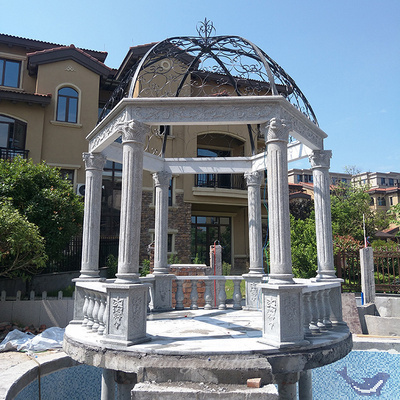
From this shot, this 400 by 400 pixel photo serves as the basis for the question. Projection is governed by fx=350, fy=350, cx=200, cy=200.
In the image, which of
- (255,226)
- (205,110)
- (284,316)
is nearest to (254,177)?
(255,226)

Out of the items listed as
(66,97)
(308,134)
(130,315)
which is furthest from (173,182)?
(130,315)

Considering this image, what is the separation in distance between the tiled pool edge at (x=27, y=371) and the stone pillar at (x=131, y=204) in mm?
2631

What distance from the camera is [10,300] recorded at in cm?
1196

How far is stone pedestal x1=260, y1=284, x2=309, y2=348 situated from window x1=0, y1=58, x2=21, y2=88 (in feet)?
65.1

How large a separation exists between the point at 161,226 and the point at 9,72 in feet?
52.6

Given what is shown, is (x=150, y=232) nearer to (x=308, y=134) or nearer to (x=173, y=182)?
(x=173, y=182)

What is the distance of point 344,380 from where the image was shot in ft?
26.4

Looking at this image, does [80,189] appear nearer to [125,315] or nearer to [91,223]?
[91,223]

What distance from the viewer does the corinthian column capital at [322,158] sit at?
776 centimetres

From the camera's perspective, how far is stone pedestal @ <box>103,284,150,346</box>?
5348 mm

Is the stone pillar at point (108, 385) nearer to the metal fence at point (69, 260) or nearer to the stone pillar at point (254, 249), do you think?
the stone pillar at point (254, 249)

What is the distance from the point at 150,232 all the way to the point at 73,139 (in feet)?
21.7

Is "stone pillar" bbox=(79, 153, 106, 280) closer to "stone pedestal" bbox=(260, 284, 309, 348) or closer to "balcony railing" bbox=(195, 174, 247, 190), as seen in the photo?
"stone pedestal" bbox=(260, 284, 309, 348)

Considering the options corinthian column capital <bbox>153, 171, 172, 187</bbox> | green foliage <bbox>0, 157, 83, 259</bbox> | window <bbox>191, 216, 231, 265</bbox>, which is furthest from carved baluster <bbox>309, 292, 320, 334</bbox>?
window <bbox>191, 216, 231, 265</bbox>
